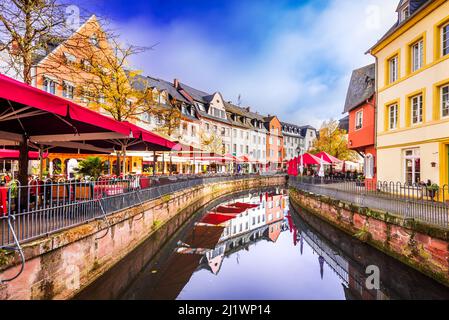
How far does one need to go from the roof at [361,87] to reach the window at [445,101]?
6.24 meters

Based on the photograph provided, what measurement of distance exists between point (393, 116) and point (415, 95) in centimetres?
210

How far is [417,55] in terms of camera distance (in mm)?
13641

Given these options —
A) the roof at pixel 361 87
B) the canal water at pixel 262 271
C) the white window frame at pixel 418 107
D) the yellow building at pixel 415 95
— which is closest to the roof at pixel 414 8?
the yellow building at pixel 415 95

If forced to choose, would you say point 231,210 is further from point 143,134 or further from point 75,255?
point 75,255

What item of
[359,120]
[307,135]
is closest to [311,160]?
[359,120]

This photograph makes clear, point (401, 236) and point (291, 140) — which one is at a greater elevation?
point (291, 140)

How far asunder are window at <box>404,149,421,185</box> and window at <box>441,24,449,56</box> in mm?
4590

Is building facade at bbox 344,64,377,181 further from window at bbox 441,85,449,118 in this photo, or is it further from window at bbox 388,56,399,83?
window at bbox 441,85,449,118

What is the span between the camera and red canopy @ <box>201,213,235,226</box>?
16578 mm

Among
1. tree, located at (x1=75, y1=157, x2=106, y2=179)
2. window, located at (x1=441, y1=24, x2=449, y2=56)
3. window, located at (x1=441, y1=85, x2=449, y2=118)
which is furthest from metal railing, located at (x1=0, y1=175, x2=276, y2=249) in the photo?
window, located at (x1=441, y1=24, x2=449, y2=56)

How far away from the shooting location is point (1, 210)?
20.0 ft

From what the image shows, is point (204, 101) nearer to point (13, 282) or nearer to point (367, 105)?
point (367, 105)

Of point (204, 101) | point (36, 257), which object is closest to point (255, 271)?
point (36, 257)

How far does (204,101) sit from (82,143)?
36.9 m
